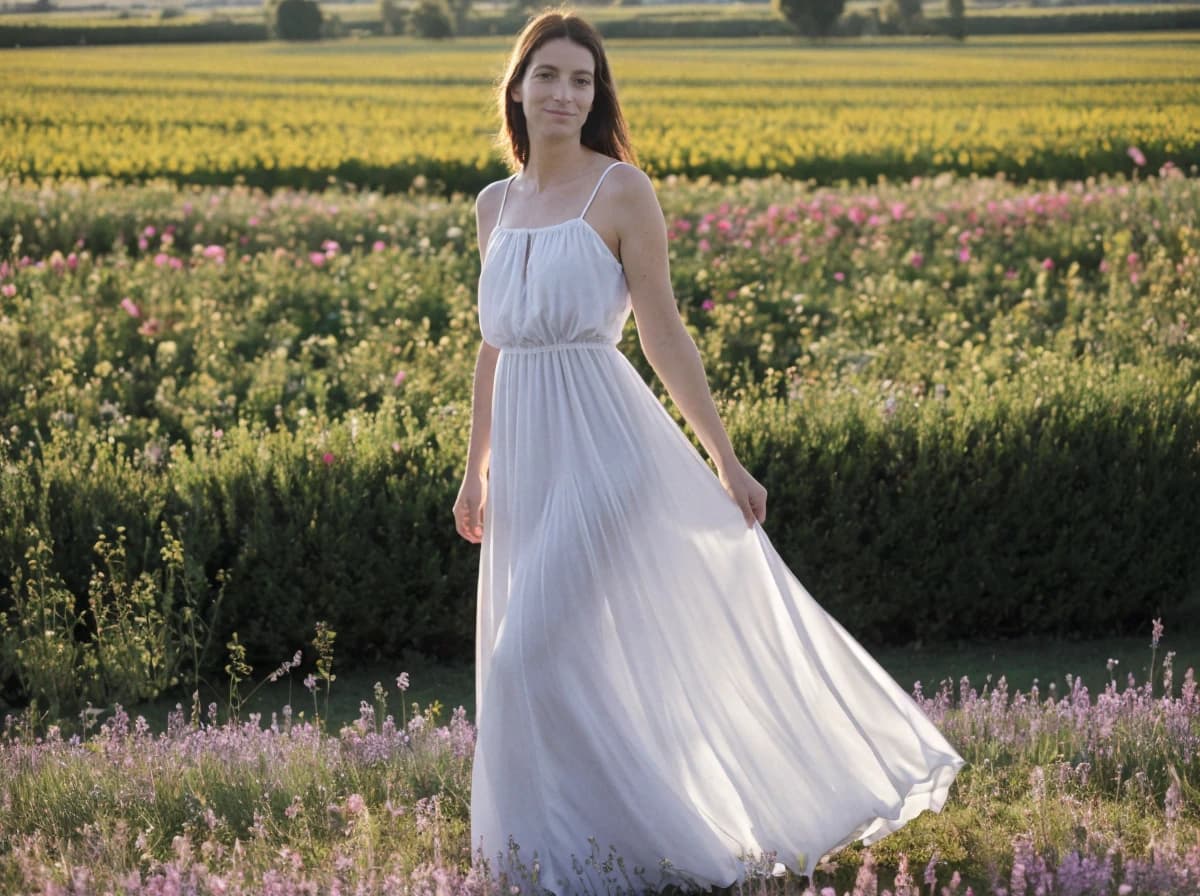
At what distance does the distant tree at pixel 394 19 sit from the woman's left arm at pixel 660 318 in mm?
14619

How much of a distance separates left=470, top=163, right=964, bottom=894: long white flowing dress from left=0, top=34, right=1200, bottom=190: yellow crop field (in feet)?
35.0

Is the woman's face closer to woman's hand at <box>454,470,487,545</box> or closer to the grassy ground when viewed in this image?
woman's hand at <box>454,470,487,545</box>

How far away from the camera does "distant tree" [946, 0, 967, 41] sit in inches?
585

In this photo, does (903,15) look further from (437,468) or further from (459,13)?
(437,468)

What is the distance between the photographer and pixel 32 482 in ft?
19.0

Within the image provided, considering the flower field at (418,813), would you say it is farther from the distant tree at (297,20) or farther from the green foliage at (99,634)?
the distant tree at (297,20)

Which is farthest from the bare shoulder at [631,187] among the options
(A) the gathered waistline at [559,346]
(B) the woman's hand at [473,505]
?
(B) the woman's hand at [473,505]

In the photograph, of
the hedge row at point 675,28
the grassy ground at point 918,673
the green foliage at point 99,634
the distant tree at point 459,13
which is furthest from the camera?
the distant tree at point 459,13

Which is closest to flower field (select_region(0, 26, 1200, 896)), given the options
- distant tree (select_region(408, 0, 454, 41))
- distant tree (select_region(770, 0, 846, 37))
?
distant tree (select_region(408, 0, 454, 41))

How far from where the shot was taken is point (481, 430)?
365 cm

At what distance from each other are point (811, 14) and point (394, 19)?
4.83 metres

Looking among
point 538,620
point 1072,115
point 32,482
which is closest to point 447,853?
point 538,620

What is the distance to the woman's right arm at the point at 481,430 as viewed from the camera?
3.62 meters

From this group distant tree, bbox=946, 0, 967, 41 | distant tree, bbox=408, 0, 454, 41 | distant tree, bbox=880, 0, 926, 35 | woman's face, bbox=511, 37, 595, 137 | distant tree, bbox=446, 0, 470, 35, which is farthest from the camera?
distant tree, bbox=446, 0, 470, 35
